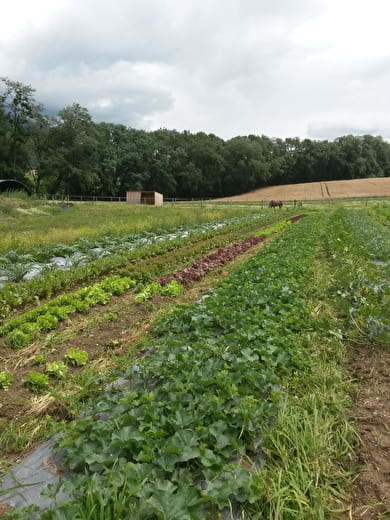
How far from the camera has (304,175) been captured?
9106 centimetres

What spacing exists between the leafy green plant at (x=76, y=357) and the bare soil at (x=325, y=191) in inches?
2494

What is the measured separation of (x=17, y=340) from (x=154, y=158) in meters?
75.5

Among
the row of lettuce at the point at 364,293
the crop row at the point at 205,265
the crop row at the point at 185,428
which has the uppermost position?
the row of lettuce at the point at 364,293

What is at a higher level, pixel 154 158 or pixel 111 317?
pixel 154 158

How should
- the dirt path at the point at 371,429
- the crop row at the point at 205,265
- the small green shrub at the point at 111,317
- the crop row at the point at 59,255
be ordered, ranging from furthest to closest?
1. the crop row at the point at 59,255
2. the crop row at the point at 205,265
3. the small green shrub at the point at 111,317
4. the dirt path at the point at 371,429

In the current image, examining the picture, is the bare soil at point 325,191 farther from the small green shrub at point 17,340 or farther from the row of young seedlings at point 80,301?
the small green shrub at point 17,340

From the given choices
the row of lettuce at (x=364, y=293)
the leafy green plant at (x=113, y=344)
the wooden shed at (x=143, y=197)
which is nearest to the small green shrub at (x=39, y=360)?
the leafy green plant at (x=113, y=344)

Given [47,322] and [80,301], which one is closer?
[47,322]

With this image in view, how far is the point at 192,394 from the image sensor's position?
284 cm

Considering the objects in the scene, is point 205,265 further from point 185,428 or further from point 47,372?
point 185,428

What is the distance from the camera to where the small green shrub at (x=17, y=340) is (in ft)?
14.9

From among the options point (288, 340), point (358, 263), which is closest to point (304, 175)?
point (358, 263)

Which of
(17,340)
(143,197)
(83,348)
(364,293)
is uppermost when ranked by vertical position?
(143,197)

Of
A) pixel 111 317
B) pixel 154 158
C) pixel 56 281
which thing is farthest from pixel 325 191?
pixel 111 317
